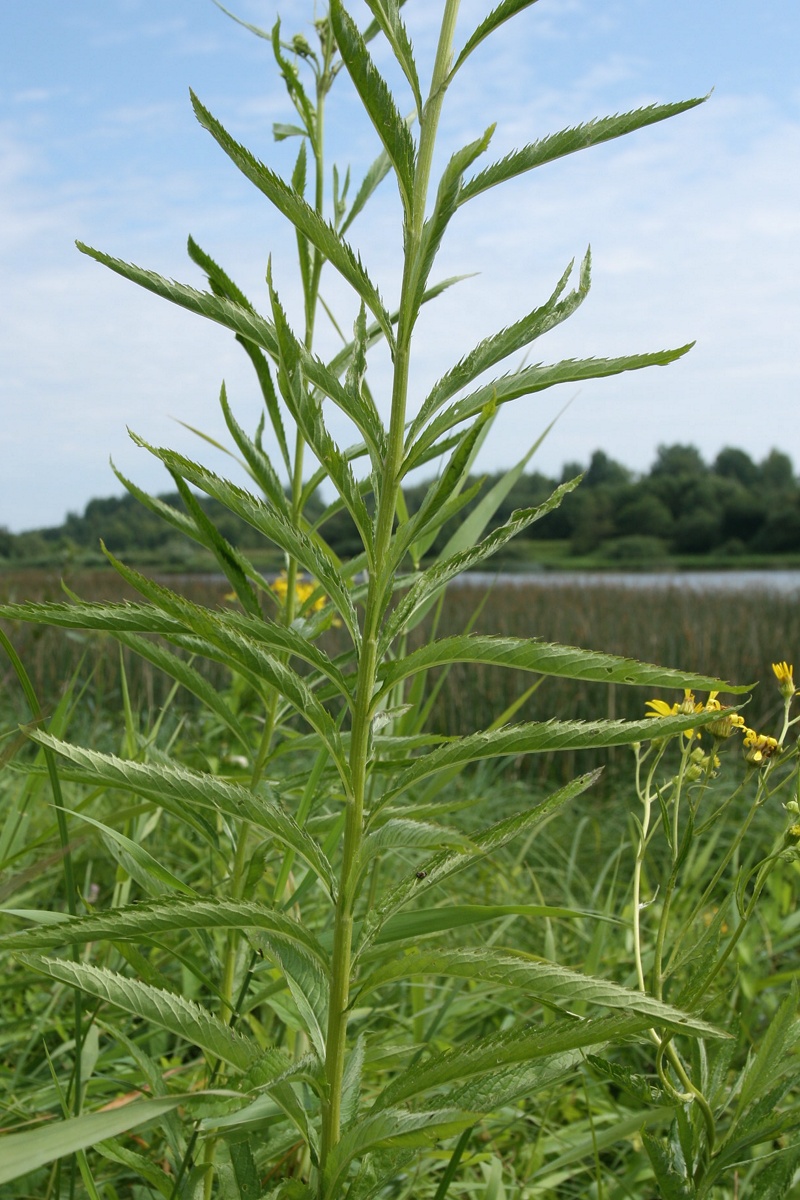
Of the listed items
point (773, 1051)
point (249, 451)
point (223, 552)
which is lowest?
point (773, 1051)

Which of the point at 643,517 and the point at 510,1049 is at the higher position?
the point at 643,517

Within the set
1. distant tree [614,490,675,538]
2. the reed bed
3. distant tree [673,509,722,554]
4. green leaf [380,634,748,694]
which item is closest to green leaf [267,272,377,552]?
green leaf [380,634,748,694]

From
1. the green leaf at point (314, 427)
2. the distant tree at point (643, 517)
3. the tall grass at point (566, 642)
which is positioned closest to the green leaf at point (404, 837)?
the green leaf at point (314, 427)

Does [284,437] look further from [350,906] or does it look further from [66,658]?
[66,658]

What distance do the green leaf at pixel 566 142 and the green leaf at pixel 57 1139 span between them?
64cm

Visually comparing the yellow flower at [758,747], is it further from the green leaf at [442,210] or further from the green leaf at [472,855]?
the green leaf at [442,210]

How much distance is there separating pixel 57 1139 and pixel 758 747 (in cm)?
75

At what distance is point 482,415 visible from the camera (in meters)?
0.62

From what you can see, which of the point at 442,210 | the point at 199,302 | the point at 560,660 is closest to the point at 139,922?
the point at 560,660

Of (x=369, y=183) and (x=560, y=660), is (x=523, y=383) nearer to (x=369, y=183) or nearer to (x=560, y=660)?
(x=560, y=660)

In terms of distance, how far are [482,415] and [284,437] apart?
50 cm

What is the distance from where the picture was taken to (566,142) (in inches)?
27.6

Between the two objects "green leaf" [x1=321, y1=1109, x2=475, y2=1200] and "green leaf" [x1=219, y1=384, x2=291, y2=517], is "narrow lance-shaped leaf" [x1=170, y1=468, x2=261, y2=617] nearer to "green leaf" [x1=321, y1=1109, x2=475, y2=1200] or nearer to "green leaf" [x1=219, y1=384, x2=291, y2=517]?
"green leaf" [x1=219, y1=384, x2=291, y2=517]

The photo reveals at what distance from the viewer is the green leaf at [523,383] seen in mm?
705
